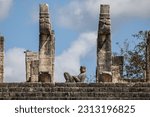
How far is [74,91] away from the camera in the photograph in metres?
25.8

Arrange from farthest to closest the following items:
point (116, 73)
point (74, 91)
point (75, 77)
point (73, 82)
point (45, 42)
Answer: point (116, 73) → point (45, 42) → point (75, 77) → point (73, 82) → point (74, 91)

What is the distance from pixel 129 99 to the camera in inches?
991

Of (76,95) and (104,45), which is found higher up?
(104,45)

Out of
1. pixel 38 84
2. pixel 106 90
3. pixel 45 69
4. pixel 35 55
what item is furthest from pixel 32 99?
pixel 35 55

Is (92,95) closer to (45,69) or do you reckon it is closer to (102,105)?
(102,105)

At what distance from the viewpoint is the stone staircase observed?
1001 inches

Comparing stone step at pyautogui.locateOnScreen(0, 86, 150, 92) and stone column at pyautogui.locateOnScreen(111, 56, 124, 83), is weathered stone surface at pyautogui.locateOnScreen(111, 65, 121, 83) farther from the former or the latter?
stone step at pyautogui.locateOnScreen(0, 86, 150, 92)

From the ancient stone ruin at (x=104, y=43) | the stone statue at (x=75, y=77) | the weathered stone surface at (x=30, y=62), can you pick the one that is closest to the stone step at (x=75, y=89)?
the ancient stone ruin at (x=104, y=43)

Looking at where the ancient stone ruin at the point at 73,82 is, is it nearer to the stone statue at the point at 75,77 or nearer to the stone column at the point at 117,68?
the stone column at the point at 117,68

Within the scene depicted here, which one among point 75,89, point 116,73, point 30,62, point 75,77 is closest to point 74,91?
point 75,89

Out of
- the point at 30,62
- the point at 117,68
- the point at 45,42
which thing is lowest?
the point at 117,68

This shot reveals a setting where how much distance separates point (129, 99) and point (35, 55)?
1504 centimetres

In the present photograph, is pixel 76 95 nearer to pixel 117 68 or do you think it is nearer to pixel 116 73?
pixel 116 73

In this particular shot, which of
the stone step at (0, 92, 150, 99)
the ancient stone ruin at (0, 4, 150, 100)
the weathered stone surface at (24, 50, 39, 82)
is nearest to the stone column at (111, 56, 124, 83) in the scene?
the ancient stone ruin at (0, 4, 150, 100)
